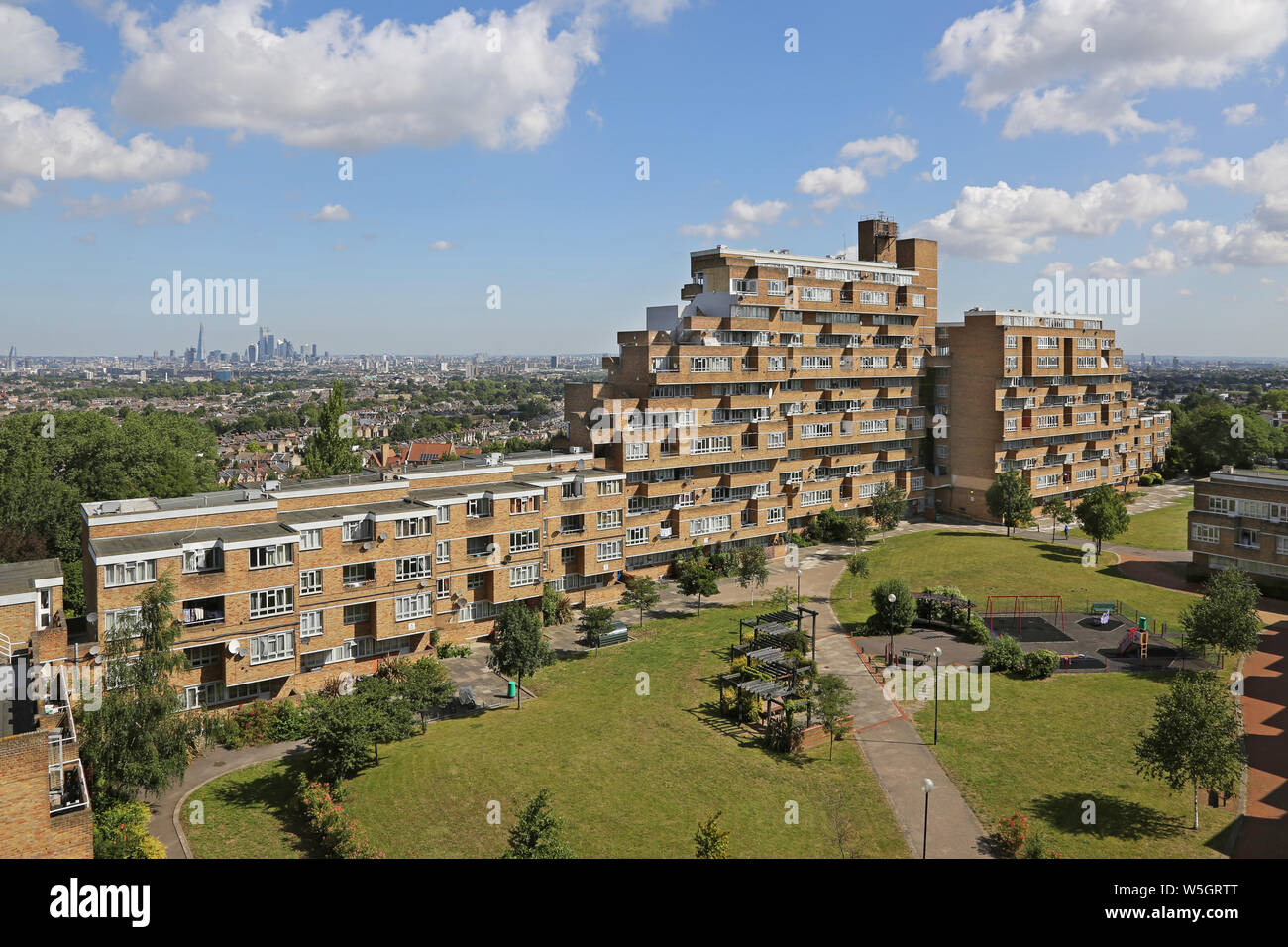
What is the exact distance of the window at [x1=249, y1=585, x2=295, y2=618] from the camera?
3909cm

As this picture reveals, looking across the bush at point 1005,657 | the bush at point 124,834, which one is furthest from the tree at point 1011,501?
the bush at point 124,834

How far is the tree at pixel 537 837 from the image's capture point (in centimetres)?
2284

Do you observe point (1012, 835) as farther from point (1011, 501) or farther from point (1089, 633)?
point (1011, 501)

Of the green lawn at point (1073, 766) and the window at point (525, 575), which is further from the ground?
the window at point (525, 575)

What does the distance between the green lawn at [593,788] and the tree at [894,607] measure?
45.6 feet

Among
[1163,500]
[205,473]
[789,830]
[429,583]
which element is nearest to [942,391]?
[1163,500]

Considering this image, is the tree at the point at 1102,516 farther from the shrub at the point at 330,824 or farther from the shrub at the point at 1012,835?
the shrub at the point at 330,824

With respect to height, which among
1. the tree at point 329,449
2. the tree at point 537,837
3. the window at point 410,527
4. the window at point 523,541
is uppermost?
the tree at point 329,449

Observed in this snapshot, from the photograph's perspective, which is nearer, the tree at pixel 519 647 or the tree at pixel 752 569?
the tree at pixel 519 647

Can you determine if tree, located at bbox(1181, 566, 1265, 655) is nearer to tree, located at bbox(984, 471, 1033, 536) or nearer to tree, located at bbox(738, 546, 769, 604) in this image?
tree, located at bbox(738, 546, 769, 604)

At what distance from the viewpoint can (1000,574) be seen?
203 ft
